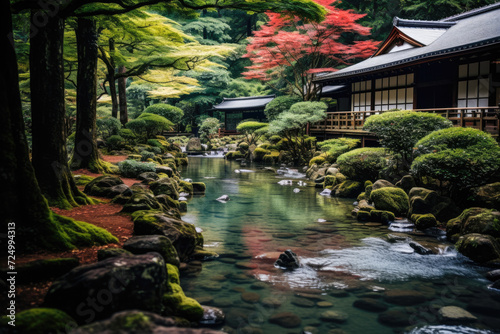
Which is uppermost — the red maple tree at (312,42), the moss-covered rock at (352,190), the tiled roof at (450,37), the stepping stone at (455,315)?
the red maple tree at (312,42)

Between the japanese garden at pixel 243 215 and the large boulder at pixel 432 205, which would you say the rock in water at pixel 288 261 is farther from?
the large boulder at pixel 432 205

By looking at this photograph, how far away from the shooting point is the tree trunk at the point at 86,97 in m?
12.0

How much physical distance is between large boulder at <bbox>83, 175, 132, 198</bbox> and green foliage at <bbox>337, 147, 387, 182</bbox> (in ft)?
27.4

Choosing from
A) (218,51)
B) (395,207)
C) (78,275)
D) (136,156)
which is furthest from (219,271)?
(218,51)

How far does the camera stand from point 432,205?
10.2 meters

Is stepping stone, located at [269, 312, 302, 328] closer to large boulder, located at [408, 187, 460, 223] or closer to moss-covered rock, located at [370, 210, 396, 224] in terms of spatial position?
moss-covered rock, located at [370, 210, 396, 224]

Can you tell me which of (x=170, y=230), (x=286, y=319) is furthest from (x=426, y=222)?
(x=170, y=230)

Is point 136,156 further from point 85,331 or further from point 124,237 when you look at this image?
point 85,331

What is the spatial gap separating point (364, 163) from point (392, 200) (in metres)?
3.12

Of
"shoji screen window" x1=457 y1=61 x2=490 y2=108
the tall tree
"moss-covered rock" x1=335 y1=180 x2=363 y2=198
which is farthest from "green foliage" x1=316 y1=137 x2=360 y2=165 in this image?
the tall tree

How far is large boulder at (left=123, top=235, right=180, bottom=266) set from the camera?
18.2 feet

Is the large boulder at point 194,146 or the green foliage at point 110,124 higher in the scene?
the green foliage at point 110,124

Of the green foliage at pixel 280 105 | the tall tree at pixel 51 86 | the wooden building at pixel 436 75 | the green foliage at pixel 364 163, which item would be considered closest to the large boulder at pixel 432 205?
the green foliage at pixel 364 163

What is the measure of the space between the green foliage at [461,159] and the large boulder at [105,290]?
7.92 m
